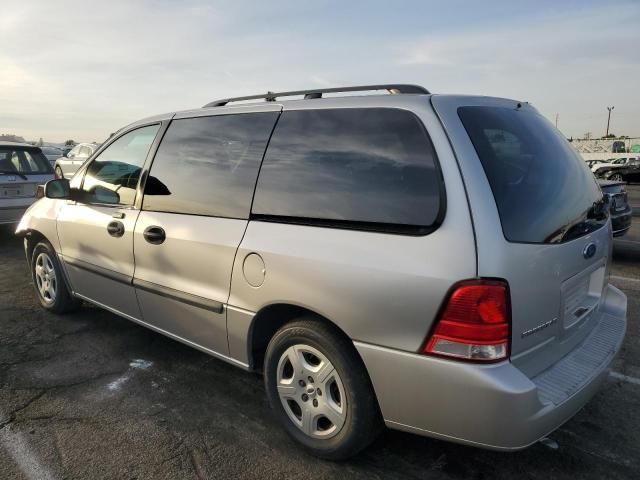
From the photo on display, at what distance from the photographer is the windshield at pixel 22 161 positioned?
26.4 feet

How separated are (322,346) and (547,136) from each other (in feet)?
5.43

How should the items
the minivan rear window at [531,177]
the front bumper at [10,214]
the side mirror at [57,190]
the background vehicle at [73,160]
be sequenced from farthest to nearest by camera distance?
the background vehicle at [73,160] < the front bumper at [10,214] < the side mirror at [57,190] < the minivan rear window at [531,177]

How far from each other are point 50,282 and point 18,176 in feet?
13.7

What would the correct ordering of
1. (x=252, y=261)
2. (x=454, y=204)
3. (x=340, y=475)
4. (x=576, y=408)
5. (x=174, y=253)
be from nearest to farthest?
(x=454, y=204) → (x=576, y=408) → (x=340, y=475) → (x=252, y=261) → (x=174, y=253)

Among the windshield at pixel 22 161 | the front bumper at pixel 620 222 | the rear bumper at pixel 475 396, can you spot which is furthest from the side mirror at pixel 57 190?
the front bumper at pixel 620 222

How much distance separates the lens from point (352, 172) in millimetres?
2434

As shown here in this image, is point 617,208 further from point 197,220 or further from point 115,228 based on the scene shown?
point 115,228

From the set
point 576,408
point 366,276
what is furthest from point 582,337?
point 366,276

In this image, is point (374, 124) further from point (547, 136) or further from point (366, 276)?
point (547, 136)

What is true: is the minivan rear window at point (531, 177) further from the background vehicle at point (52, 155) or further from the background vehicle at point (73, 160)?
the background vehicle at point (52, 155)

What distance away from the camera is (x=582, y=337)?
2613 mm

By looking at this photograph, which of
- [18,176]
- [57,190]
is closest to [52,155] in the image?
[18,176]

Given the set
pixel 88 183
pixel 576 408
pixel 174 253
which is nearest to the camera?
pixel 576 408

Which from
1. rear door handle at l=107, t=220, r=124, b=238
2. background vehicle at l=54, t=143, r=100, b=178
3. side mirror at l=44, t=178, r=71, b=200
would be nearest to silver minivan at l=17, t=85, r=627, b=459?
rear door handle at l=107, t=220, r=124, b=238
